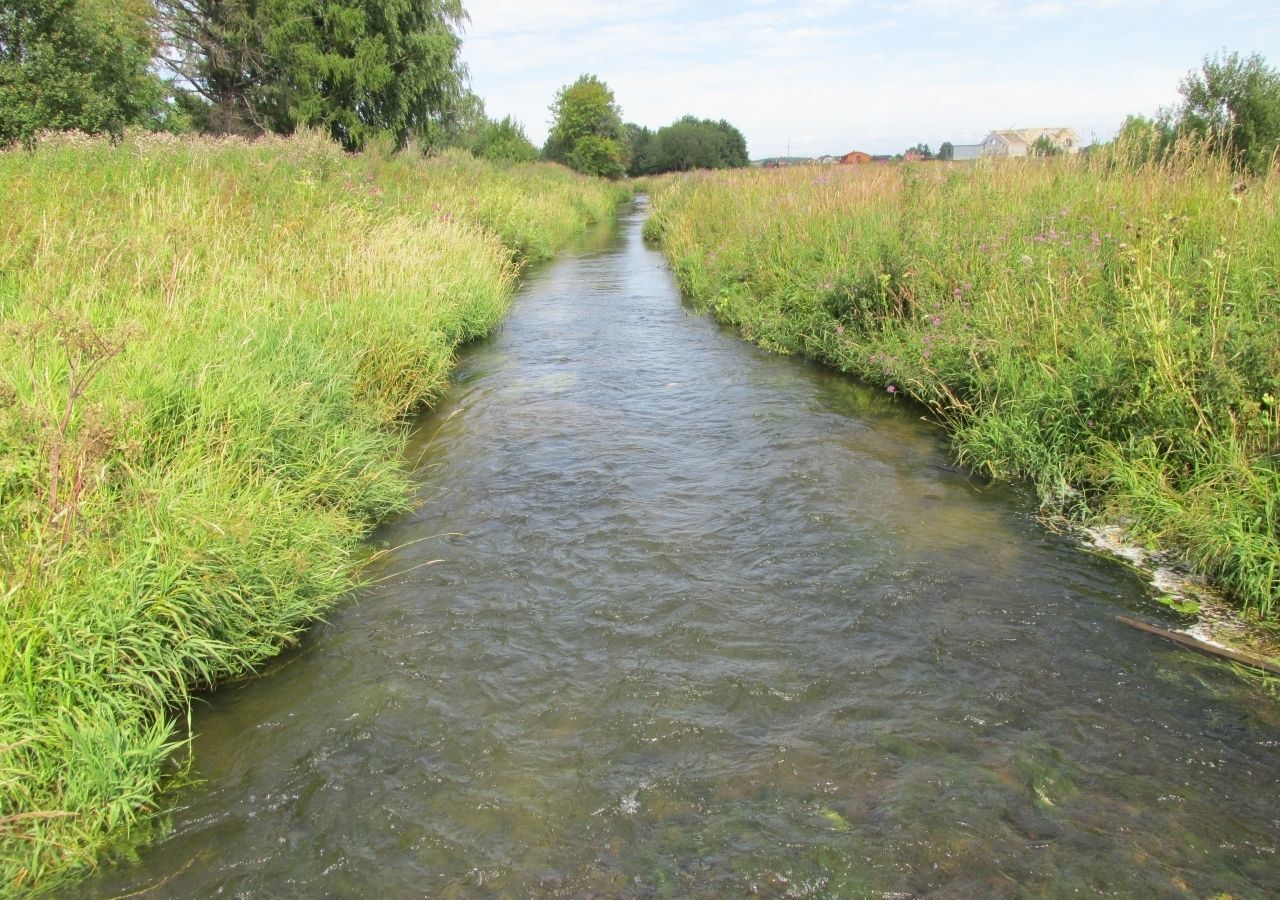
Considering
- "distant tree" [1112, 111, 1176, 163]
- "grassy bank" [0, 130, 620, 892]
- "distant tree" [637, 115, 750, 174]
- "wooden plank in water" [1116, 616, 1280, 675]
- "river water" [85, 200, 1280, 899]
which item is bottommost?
"river water" [85, 200, 1280, 899]

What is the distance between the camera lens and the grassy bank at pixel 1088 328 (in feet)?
15.7

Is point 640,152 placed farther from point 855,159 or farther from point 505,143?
point 855,159

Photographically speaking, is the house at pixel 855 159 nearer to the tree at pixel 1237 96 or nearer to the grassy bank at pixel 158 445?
the tree at pixel 1237 96

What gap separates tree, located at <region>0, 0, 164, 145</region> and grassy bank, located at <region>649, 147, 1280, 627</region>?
19561 mm

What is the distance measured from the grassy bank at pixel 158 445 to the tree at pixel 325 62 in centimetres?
1619

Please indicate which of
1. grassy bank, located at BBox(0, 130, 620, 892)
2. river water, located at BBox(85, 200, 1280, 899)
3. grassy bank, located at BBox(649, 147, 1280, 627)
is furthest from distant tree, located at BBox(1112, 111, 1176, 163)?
grassy bank, located at BBox(0, 130, 620, 892)

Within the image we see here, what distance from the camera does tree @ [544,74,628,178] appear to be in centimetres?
6231

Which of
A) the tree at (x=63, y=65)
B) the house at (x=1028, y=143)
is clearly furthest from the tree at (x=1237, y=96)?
the tree at (x=63, y=65)

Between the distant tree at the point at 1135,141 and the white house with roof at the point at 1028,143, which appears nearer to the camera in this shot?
the distant tree at the point at 1135,141

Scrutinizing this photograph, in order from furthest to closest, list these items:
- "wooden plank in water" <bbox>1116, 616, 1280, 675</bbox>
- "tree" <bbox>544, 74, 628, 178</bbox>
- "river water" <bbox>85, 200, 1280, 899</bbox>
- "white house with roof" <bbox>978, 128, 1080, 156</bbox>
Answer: "tree" <bbox>544, 74, 628, 178</bbox>, "white house with roof" <bbox>978, 128, 1080, 156</bbox>, "wooden plank in water" <bbox>1116, 616, 1280, 675</bbox>, "river water" <bbox>85, 200, 1280, 899</bbox>

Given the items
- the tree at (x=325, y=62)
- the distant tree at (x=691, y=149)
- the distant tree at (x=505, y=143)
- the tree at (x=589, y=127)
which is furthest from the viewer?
the distant tree at (x=691, y=149)

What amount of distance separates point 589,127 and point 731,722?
67.2m

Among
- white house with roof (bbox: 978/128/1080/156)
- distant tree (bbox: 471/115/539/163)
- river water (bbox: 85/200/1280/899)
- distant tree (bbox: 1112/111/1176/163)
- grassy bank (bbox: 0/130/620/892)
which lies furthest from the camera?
distant tree (bbox: 471/115/539/163)

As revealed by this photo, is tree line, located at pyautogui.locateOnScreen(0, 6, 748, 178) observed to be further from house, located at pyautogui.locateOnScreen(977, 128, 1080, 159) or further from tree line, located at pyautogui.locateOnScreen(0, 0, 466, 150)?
house, located at pyautogui.locateOnScreen(977, 128, 1080, 159)
